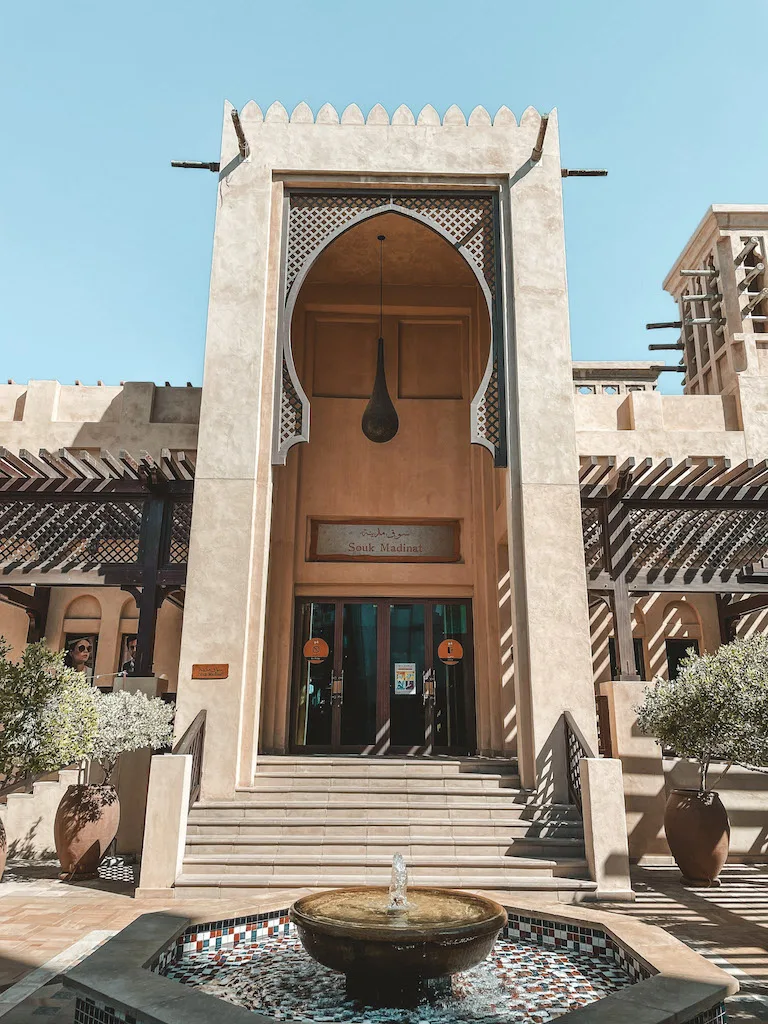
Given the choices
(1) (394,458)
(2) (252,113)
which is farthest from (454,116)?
(1) (394,458)

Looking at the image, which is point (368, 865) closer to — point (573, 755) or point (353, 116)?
point (573, 755)

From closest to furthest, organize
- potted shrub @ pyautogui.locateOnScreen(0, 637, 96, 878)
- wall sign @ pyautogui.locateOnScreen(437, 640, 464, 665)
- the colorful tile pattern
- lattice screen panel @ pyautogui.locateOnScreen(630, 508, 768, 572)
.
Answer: the colorful tile pattern < potted shrub @ pyautogui.locateOnScreen(0, 637, 96, 878) < lattice screen panel @ pyautogui.locateOnScreen(630, 508, 768, 572) < wall sign @ pyautogui.locateOnScreen(437, 640, 464, 665)

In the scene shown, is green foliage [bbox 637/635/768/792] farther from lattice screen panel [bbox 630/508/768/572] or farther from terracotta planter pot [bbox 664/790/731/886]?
lattice screen panel [bbox 630/508/768/572]

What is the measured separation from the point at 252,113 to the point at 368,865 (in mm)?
9644

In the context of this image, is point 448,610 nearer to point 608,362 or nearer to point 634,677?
point 634,677

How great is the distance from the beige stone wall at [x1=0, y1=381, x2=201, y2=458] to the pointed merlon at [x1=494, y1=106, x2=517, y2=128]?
634 cm

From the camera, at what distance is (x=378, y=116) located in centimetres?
1047

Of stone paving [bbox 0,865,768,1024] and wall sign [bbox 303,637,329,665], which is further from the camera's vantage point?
wall sign [bbox 303,637,329,665]

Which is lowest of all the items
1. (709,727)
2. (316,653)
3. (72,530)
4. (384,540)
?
(709,727)

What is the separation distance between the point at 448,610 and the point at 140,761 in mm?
5338

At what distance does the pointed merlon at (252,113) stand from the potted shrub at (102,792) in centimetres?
780

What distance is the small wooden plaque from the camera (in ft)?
27.5

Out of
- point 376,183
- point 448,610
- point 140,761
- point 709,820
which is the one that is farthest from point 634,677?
point 376,183

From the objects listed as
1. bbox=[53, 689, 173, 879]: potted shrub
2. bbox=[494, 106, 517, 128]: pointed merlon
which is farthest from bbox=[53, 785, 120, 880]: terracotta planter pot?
bbox=[494, 106, 517, 128]: pointed merlon
